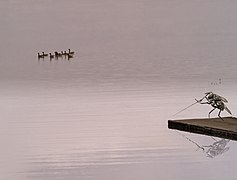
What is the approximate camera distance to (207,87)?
8.02 metres

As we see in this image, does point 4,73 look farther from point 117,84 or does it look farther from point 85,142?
point 85,142

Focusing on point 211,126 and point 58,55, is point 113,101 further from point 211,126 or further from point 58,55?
point 58,55

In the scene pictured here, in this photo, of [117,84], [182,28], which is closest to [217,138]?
[117,84]

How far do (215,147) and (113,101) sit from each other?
99.5 inches

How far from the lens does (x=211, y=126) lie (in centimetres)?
461

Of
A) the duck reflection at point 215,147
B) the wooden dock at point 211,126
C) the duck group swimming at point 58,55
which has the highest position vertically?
the duck group swimming at point 58,55

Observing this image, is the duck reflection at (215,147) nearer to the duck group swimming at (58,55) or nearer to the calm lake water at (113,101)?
the calm lake water at (113,101)

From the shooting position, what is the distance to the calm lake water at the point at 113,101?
12.9 ft

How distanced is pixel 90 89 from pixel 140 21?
1407 centimetres

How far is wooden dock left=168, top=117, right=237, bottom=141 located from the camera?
438cm

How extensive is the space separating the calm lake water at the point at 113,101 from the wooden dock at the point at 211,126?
0.06m

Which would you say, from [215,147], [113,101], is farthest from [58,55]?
[215,147]

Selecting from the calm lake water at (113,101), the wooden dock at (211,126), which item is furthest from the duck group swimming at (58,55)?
the wooden dock at (211,126)

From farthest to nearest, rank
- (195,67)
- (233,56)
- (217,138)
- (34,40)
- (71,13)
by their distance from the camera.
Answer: (71,13) → (34,40) → (233,56) → (195,67) → (217,138)
